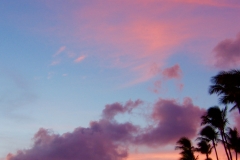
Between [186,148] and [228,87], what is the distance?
47.8 meters

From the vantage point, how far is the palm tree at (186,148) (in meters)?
75.1

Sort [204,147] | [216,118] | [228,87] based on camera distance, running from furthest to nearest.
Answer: [204,147] → [216,118] → [228,87]

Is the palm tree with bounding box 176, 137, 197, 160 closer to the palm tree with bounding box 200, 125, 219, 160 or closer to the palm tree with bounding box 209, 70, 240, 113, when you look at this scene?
the palm tree with bounding box 200, 125, 219, 160

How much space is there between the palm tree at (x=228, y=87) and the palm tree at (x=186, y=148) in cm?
4194

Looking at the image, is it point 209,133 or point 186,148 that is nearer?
point 209,133

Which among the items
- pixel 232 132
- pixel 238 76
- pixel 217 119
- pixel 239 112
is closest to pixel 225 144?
pixel 232 132

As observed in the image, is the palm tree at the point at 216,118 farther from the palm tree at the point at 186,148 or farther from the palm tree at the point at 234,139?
the palm tree at the point at 186,148

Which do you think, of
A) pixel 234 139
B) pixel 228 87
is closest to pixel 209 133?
pixel 234 139

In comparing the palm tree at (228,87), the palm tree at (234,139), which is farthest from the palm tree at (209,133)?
the palm tree at (228,87)

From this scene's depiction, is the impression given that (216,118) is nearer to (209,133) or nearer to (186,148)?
(209,133)

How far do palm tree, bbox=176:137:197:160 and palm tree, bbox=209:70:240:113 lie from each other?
41940mm

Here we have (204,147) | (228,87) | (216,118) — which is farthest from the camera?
(204,147)

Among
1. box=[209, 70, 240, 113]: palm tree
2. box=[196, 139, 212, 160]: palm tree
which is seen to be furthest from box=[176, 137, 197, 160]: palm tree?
box=[209, 70, 240, 113]: palm tree

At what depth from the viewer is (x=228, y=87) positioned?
104 feet
